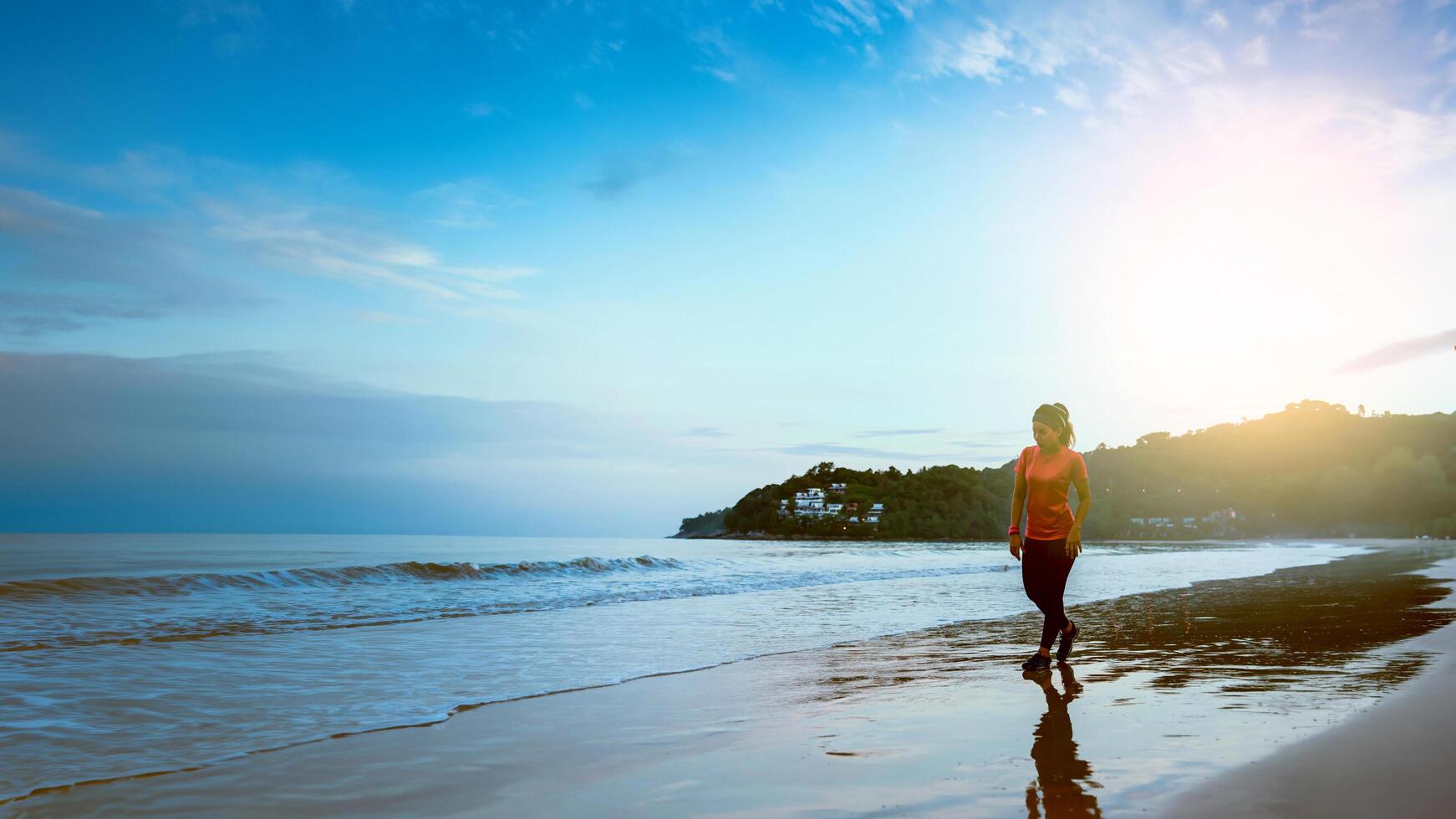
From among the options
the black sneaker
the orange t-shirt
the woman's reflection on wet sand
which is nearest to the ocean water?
the black sneaker

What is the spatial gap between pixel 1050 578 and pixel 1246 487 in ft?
429

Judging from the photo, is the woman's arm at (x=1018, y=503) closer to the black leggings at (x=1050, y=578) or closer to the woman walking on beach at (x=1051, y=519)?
the woman walking on beach at (x=1051, y=519)

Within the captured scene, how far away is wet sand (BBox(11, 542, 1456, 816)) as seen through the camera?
329 centimetres

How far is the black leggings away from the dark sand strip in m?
2.45

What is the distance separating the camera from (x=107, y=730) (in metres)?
4.98

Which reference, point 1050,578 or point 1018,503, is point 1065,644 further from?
point 1018,503

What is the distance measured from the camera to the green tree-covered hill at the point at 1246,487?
99062mm

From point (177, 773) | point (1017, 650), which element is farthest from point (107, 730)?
point (1017, 650)

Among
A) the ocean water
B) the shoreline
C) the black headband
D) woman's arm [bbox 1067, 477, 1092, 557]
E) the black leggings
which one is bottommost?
the shoreline

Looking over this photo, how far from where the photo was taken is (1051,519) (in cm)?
686

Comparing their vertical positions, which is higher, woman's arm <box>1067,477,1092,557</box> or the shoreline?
woman's arm <box>1067,477,1092,557</box>

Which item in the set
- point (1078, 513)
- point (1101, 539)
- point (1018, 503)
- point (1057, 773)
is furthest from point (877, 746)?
point (1101, 539)

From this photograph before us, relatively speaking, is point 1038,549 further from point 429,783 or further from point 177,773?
point 177,773

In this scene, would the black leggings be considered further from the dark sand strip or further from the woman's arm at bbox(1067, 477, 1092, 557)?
the dark sand strip
